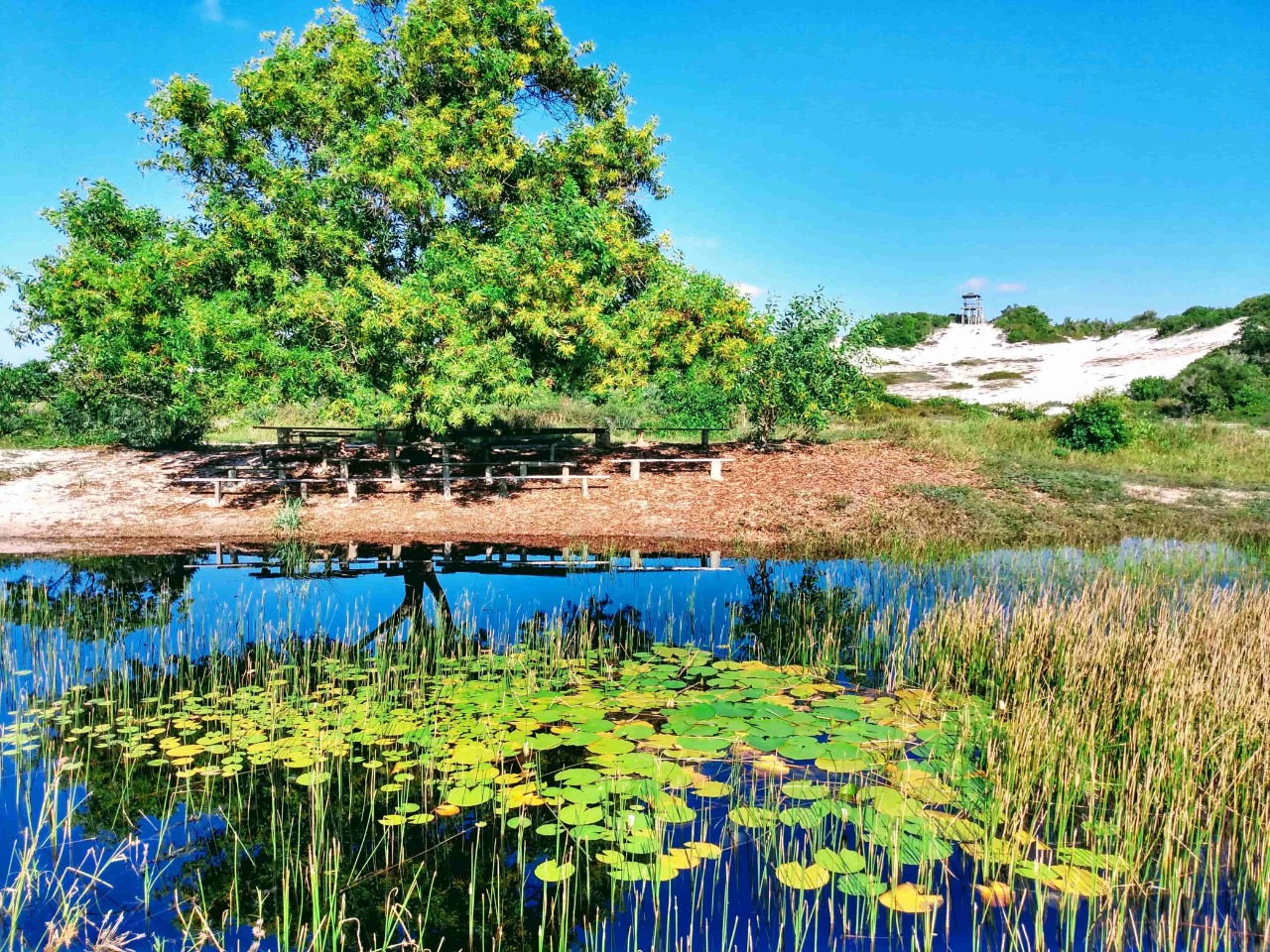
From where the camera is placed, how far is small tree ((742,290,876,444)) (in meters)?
23.8

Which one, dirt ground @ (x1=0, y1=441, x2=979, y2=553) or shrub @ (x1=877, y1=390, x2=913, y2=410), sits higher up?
shrub @ (x1=877, y1=390, x2=913, y2=410)

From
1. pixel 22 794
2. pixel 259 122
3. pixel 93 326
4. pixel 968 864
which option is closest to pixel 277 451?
pixel 93 326

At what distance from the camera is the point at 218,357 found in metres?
18.4

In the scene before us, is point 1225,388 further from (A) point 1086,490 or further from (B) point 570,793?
(B) point 570,793

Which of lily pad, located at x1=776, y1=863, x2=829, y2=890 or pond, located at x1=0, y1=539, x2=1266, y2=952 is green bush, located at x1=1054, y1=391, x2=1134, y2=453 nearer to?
pond, located at x1=0, y1=539, x2=1266, y2=952

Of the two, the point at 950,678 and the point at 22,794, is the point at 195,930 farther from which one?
the point at 950,678

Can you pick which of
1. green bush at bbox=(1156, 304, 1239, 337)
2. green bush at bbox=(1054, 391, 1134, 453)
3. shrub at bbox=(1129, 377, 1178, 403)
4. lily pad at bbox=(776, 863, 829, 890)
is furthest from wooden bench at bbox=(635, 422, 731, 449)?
green bush at bbox=(1156, 304, 1239, 337)

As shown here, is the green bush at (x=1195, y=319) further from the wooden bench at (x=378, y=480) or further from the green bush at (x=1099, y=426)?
the wooden bench at (x=378, y=480)

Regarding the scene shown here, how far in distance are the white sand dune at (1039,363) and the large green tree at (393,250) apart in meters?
20.6

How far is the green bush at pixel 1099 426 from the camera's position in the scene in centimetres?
2434

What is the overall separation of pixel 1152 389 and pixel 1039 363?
1418 cm

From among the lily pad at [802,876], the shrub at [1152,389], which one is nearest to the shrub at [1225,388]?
the shrub at [1152,389]

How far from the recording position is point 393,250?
20.6 m

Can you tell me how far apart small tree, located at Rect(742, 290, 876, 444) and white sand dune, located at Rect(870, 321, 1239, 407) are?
12.8m
